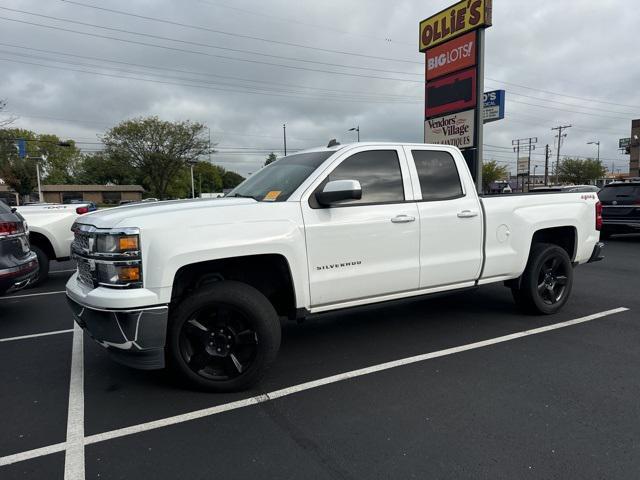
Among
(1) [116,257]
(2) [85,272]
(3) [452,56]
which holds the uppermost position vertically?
(3) [452,56]

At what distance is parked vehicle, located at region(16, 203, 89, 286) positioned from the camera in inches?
315

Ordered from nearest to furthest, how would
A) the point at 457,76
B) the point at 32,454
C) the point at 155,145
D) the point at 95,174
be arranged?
the point at 32,454
the point at 457,76
the point at 155,145
the point at 95,174

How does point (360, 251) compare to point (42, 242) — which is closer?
point (360, 251)

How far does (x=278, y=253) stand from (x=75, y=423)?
5.90 ft

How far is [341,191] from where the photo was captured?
3.54 meters

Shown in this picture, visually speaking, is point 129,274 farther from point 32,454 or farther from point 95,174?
point 95,174

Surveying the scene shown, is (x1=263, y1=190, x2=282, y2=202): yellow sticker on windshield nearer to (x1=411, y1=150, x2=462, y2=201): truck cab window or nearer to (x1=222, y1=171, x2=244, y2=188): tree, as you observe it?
(x1=411, y1=150, x2=462, y2=201): truck cab window

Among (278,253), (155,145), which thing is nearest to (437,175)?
(278,253)

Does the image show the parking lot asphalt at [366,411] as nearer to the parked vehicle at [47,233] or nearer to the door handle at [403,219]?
the door handle at [403,219]

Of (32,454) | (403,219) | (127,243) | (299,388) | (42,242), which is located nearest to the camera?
(32,454)

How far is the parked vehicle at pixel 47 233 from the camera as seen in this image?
801 cm

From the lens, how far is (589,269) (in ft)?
28.3

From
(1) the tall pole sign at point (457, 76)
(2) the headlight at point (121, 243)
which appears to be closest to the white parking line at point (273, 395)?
(2) the headlight at point (121, 243)

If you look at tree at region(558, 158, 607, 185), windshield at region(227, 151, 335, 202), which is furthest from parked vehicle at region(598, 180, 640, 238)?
tree at region(558, 158, 607, 185)
